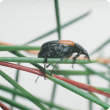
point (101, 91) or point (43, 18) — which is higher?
point (43, 18)

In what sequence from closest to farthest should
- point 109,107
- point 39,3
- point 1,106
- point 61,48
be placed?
point 109,107 → point 1,106 → point 61,48 → point 39,3

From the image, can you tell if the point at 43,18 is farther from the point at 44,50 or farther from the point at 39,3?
the point at 44,50

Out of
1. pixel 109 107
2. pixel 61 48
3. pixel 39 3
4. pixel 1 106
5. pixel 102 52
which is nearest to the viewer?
pixel 109 107

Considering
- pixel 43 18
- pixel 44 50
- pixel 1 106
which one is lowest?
pixel 1 106

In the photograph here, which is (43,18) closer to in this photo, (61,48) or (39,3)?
(39,3)

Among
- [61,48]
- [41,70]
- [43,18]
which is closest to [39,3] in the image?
[43,18]

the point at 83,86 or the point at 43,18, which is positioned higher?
the point at 43,18

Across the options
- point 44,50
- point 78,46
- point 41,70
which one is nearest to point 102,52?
point 78,46

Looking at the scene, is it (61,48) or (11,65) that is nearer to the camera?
(11,65)

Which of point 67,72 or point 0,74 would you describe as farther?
point 67,72
